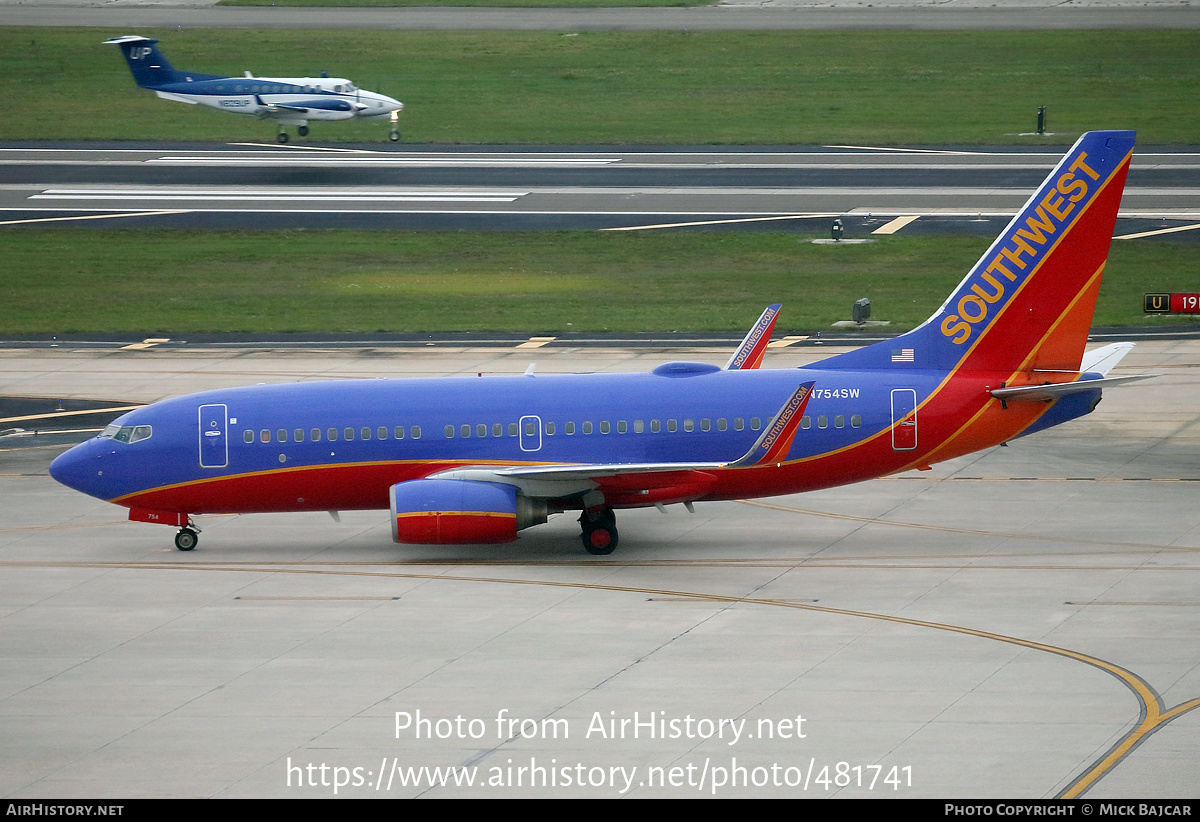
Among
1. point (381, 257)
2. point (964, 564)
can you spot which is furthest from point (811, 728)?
point (381, 257)

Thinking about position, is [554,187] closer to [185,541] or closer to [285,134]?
[285,134]

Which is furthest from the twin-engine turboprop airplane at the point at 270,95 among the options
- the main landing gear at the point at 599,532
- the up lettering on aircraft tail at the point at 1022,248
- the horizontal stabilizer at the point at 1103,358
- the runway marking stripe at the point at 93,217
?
the up lettering on aircraft tail at the point at 1022,248

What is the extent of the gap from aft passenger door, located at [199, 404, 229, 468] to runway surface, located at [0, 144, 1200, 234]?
4221cm

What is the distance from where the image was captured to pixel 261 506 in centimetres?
3778

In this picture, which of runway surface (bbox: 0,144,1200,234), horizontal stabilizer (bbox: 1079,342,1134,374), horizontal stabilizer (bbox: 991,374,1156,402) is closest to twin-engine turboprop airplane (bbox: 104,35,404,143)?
Result: runway surface (bbox: 0,144,1200,234)

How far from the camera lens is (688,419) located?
121 ft

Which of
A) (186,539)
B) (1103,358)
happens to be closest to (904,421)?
(1103,358)

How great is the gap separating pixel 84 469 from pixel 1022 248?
75.5 ft

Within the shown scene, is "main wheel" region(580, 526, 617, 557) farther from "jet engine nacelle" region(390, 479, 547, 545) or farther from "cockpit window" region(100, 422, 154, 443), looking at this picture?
"cockpit window" region(100, 422, 154, 443)

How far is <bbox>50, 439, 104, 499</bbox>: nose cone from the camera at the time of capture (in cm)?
3766

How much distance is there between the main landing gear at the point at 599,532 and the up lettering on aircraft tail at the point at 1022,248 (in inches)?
361

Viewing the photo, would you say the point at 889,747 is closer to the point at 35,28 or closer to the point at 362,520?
the point at 362,520

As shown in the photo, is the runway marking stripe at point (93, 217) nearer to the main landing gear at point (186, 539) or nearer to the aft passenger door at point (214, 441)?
the main landing gear at point (186, 539)

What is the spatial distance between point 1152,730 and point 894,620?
22.6ft
